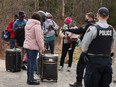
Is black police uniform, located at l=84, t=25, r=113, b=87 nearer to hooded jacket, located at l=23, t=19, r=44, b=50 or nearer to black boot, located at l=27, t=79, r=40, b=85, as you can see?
hooded jacket, located at l=23, t=19, r=44, b=50

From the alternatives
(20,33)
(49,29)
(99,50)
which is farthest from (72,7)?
(99,50)

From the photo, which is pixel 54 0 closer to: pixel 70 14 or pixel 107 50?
pixel 70 14

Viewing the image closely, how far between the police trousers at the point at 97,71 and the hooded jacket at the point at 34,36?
2176mm

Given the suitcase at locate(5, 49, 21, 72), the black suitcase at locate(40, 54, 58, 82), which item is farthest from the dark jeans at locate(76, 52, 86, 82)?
the suitcase at locate(5, 49, 21, 72)

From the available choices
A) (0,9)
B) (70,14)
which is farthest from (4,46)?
(70,14)

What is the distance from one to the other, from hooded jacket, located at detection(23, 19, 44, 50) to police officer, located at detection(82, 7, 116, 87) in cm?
211

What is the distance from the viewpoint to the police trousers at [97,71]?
6934mm

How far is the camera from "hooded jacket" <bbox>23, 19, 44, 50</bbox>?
8.95 m

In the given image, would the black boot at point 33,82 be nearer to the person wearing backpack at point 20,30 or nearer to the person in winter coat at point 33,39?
the person in winter coat at point 33,39

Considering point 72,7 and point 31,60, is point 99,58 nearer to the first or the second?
point 31,60

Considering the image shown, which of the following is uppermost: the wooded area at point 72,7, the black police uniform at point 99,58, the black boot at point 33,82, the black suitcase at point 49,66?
the wooded area at point 72,7

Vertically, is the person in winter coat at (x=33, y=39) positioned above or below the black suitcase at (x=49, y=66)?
above

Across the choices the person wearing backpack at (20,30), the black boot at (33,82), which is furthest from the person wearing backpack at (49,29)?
the black boot at (33,82)

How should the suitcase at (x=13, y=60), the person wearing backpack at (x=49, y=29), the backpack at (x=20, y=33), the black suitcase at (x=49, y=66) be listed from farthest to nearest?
1. the person wearing backpack at (x=49, y=29)
2. the suitcase at (x=13, y=60)
3. the backpack at (x=20, y=33)
4. the black suitcase at (x=49, y=66)
